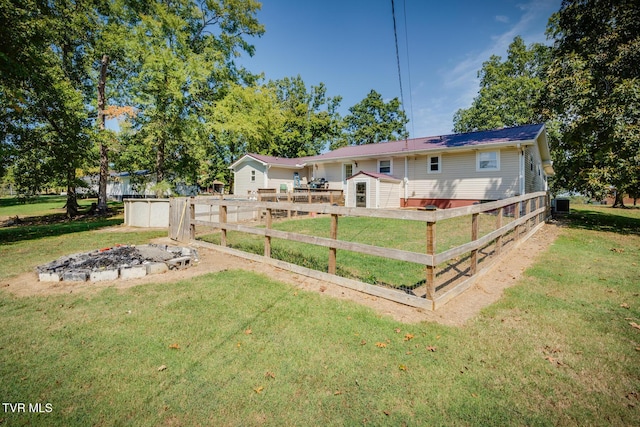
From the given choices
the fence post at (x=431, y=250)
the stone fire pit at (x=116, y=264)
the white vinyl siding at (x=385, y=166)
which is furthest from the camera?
the white vinyl siding at (x=385, y=166)

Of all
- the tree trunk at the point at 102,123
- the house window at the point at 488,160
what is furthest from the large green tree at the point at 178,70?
the house window at the point at 488,160

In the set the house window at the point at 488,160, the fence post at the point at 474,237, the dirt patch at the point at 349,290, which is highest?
the house window at the point at 488,160

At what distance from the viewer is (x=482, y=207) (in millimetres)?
5551

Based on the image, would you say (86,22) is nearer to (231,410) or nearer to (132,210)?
(132,210)

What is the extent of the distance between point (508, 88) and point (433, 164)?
78.8 feet

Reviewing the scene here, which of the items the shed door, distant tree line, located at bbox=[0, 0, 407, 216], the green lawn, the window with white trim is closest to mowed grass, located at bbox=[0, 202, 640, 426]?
distant tree line, located at bbox=[0, 0, 407, 216]

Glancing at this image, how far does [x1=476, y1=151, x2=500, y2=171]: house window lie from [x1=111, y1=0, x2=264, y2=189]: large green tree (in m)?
16.8

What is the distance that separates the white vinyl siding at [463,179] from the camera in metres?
15.4

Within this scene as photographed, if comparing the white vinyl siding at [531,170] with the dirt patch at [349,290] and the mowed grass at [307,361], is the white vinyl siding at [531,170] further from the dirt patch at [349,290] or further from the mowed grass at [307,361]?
the mowed grass at [307,361]

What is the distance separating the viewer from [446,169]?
17453mm

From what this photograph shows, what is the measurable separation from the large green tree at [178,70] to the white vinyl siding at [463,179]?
46.4ft

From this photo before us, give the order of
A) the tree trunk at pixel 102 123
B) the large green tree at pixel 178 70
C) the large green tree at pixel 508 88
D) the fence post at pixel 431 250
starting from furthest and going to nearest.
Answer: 1. the large green tree at pixel 508 88
2. the tree trunk at pixel 102 123
3. the large green tree at pixel 178 70
4. the fence post at pixel 431 250

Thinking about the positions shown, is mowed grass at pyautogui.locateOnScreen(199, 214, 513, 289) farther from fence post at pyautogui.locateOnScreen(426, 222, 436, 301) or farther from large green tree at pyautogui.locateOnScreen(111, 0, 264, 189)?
large green tree at pyautogui.locateOnScreen(111, 0, 264, 189)

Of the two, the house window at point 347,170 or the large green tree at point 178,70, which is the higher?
the large green tree at point 178,70
